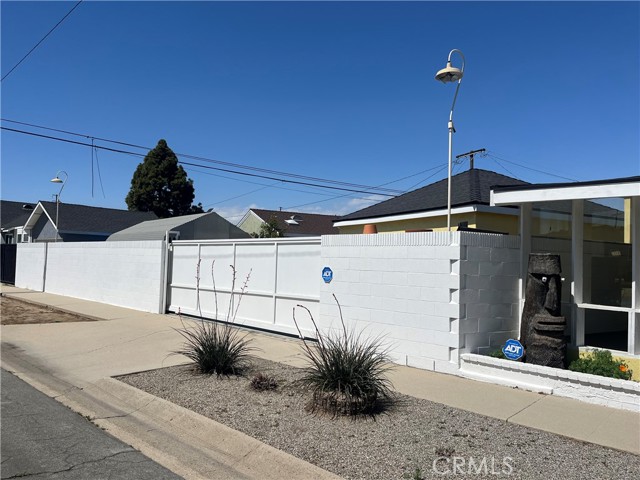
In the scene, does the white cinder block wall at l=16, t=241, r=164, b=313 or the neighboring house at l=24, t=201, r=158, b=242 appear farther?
the neighboring house at l=24, t=201, r=158, b=242

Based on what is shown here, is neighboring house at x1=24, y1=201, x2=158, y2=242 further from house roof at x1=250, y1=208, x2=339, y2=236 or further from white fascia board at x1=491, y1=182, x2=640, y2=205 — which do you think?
white fascia board at x1=491, y1=182, x2=640, y2=205

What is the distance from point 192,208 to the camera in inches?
1917

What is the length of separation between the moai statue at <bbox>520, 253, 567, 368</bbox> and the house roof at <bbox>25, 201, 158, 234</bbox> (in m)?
28.1

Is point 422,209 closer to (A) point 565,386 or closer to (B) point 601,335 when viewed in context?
(B) point 601,335

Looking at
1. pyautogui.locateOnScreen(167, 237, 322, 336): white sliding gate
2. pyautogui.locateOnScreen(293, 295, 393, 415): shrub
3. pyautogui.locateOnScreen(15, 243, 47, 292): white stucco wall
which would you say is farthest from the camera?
pyautogui.locateOnScreen(15, 243, 47, 292): white stucco wall

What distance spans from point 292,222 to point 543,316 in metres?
39.7

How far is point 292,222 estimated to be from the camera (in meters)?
46.2

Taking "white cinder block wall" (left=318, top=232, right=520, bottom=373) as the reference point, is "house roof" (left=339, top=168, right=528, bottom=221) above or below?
above

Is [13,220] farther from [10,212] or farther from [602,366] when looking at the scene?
[602,366]

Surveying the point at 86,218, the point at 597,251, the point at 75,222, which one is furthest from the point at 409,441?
the point at 86,218

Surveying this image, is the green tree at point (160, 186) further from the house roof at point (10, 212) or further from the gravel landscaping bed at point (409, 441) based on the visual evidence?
the gravel landscaping bed at point (409, 441)

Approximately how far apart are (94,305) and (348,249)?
11606 millimetres

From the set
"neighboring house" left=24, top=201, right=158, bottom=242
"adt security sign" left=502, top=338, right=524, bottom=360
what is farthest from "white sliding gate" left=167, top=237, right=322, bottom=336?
"neighboring house" left=24, top=201, right=158, bottom=242

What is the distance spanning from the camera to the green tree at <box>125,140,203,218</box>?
45.5 m
